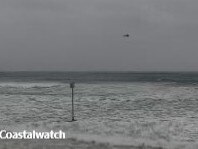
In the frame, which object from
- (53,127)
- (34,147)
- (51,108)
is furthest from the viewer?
(51,108)

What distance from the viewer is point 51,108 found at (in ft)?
84.6

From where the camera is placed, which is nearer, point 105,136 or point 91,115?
point 105,136

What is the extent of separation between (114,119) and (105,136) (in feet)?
17.1

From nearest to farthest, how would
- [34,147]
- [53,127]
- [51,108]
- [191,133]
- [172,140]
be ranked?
1. [34,147]
2. [172,140]
3. [191,133]
4. [53,127]
5. [51,108]

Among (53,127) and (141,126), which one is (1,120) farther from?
(141,126)

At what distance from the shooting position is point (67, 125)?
18.2 meters

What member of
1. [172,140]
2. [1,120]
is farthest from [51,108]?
[172,140]

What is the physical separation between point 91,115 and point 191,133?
24.9ft

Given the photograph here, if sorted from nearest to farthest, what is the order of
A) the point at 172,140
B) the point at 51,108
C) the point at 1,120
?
the point at 172,140 < the point at 1,120 < the point at 51,108

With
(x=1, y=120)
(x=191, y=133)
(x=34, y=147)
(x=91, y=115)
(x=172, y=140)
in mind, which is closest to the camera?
(x=34, y=147)

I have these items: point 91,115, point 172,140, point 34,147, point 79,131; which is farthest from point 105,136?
point 91,115

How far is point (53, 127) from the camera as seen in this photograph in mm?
17641

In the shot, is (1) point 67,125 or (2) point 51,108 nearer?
(1) point 67,125

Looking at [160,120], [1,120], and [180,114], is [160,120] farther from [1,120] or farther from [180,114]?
[1,120]
